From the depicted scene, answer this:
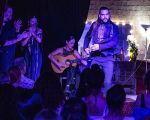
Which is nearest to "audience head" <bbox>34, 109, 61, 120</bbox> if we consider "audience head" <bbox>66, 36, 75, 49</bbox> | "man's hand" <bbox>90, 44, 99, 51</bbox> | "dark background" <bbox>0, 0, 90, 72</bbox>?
"man's hand" <bbox>90, 44, 99, 51</bbox>

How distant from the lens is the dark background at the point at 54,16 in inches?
400

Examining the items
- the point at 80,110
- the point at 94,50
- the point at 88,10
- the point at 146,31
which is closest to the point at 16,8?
the point at 88,10

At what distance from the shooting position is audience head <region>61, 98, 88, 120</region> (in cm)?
326

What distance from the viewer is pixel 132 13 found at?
10.9m

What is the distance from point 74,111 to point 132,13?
801cm

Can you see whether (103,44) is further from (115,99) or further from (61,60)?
(115,99)

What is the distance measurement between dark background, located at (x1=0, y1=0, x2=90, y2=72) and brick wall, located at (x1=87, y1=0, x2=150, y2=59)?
2.87 ft

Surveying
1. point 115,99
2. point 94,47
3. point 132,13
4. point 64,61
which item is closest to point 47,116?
point 115,99

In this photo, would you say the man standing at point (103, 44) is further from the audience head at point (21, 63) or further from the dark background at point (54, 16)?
the audience head at point (21, 63)

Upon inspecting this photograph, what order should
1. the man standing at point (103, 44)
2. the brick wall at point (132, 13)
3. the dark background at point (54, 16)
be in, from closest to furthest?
the man standing at point (103, 44), the dark background at point (54, 16), the brick wall at point (132, 13)

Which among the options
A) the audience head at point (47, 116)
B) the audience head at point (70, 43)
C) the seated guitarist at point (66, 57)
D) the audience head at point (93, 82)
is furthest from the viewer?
the audience head at point (70, 43)

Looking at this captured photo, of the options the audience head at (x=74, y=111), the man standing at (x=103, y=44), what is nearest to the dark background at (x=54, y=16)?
the man standing at (x=103, y=44)

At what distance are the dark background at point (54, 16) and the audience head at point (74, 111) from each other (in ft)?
22.4

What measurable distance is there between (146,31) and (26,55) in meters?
3.54
